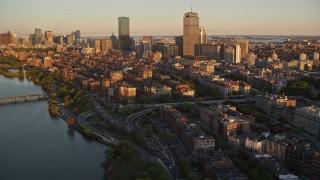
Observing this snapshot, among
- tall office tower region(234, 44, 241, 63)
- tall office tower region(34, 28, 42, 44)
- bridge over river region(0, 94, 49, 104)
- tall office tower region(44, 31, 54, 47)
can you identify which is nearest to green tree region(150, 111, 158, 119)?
bridge over river region(0, 94, 49, 104)

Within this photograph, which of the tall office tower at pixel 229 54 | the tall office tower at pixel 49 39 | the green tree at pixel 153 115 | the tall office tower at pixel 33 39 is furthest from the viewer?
the tall office tower at pixel 33 39

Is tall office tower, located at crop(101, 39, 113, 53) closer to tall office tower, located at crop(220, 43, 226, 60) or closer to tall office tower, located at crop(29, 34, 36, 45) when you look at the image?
tall office tower, located at crop(29, 34, 36, 45)

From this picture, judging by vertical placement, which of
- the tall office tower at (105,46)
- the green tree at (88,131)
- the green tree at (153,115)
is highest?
the tall office tower at (105,46)

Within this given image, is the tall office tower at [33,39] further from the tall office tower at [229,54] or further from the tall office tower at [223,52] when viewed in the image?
the tall office tower at [229,54]

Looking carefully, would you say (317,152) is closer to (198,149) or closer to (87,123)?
(198,149)

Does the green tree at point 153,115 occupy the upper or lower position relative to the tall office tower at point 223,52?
lower

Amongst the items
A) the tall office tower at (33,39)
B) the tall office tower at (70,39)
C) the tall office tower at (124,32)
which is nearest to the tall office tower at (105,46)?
the tall office tower at (124,32)

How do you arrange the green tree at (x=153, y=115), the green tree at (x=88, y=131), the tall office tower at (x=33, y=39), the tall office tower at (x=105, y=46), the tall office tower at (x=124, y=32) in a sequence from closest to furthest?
1. the green tree at (x=88, y=131)
2. the green tree at (x=153, y=115)
3. the tall office tower at (x=105, y=46)
4. the tall office tower at (x=124, y=32)
5. the tall office tower at (x=33, y=39)
